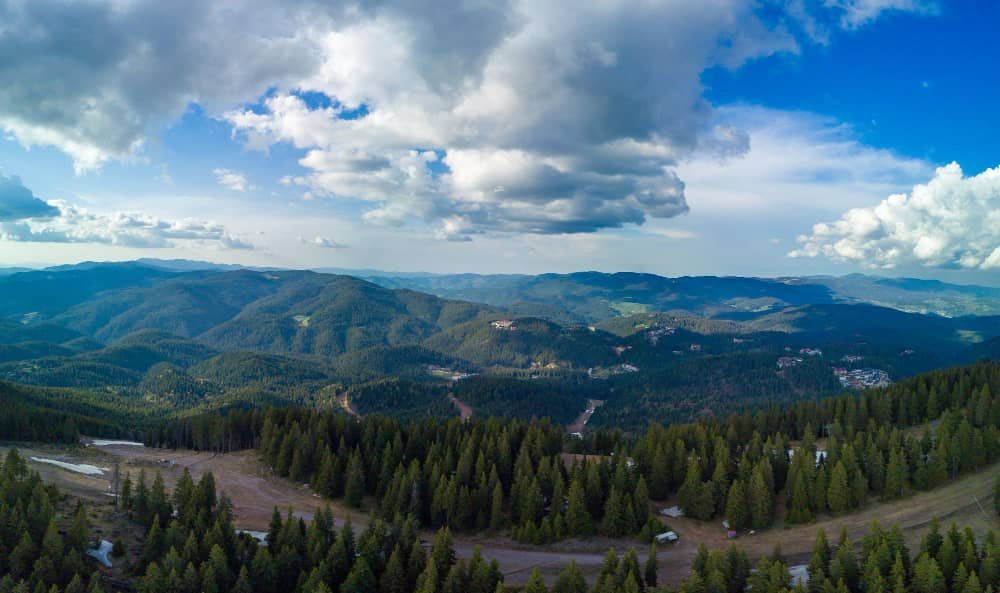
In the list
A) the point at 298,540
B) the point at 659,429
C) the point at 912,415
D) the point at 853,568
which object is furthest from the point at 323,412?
the point at 912,415

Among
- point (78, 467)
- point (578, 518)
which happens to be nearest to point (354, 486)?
point (578, 518)

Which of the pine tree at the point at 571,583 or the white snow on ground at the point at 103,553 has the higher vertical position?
the pine tree at the point at 571,583

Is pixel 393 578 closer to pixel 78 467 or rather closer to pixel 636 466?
pixel 636 466

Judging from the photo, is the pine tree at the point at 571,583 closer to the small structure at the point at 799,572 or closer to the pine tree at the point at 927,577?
the small structure at the point at 799,572

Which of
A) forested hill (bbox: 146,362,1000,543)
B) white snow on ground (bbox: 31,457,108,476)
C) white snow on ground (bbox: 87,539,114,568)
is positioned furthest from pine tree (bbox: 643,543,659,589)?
white snow on ground (bbox: 31,457,108,476)

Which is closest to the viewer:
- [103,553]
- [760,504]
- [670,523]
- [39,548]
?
[39,548]

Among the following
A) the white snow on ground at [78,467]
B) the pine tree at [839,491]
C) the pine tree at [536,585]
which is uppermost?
the pine tree at [839,491]

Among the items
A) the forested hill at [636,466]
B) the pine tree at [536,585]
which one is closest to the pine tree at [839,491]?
the forested hill at [636,466]
